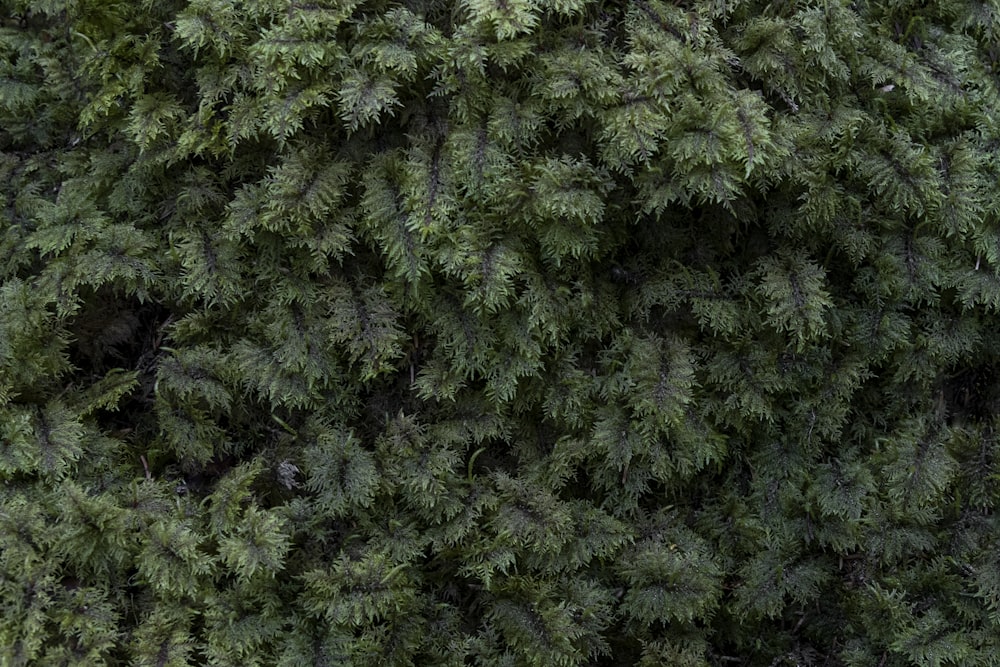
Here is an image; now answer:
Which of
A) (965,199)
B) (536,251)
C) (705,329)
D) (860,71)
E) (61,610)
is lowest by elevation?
(61,610)

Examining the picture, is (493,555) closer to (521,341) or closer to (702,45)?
(521,341)

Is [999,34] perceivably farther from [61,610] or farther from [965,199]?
[61,610]

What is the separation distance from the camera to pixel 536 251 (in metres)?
2.03

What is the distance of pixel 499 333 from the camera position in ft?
6.72

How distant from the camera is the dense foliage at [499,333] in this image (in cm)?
194

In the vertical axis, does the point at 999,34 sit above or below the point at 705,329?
above

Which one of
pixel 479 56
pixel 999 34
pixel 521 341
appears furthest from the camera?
pixel 999 34

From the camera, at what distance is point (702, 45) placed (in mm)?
1956

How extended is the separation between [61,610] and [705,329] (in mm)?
1886

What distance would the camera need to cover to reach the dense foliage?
6.36 feet

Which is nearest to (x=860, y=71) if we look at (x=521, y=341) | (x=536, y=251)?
(x=536, y=251)

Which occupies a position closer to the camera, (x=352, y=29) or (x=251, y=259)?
(x=352, y=29)

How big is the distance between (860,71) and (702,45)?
50 cm

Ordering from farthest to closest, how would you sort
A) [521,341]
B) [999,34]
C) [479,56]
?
[999,34]
[521,341]
[479,56]
